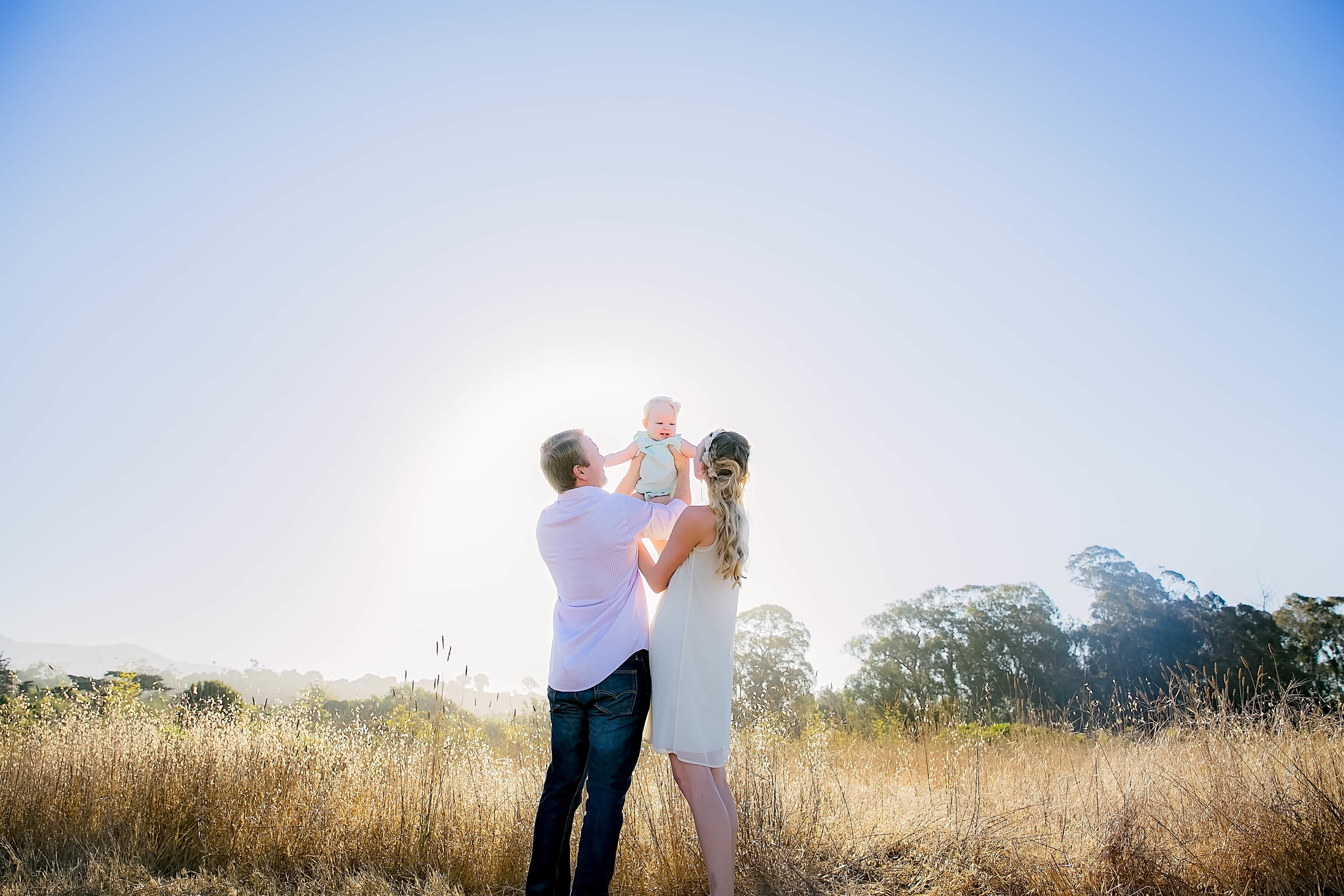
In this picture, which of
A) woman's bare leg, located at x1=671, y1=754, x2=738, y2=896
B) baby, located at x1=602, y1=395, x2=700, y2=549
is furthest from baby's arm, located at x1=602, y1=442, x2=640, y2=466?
woman's bare leg, located at x1=671, y1=754, x2=738, y2=896

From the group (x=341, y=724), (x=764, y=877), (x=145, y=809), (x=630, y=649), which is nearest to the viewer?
(x=630, y=649)

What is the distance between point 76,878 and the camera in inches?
171

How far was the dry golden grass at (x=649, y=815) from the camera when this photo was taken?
3.93 m

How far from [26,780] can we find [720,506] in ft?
19.4

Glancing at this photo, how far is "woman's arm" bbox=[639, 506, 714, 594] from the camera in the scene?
3.09 m

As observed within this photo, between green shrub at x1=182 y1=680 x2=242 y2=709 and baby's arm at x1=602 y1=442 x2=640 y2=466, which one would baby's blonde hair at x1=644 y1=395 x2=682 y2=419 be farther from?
green shrub at x1=182 y1=680 x2=242 y2=709

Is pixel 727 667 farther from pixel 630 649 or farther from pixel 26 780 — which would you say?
pixel 26 780

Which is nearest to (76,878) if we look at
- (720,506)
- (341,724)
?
(341,724)

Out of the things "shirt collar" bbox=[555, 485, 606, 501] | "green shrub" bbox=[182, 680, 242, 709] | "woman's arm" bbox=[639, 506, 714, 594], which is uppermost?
"shirt collar" bbox=[555, 485, 606, 501]

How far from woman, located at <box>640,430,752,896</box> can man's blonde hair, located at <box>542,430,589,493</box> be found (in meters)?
0.49

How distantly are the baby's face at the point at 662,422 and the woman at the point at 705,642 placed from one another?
37 cm

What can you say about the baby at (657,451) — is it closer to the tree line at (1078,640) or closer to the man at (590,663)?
the man at (590,663)

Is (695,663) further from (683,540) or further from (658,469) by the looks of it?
(658,469)

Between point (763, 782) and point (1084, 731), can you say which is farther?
point (1084, 731)
